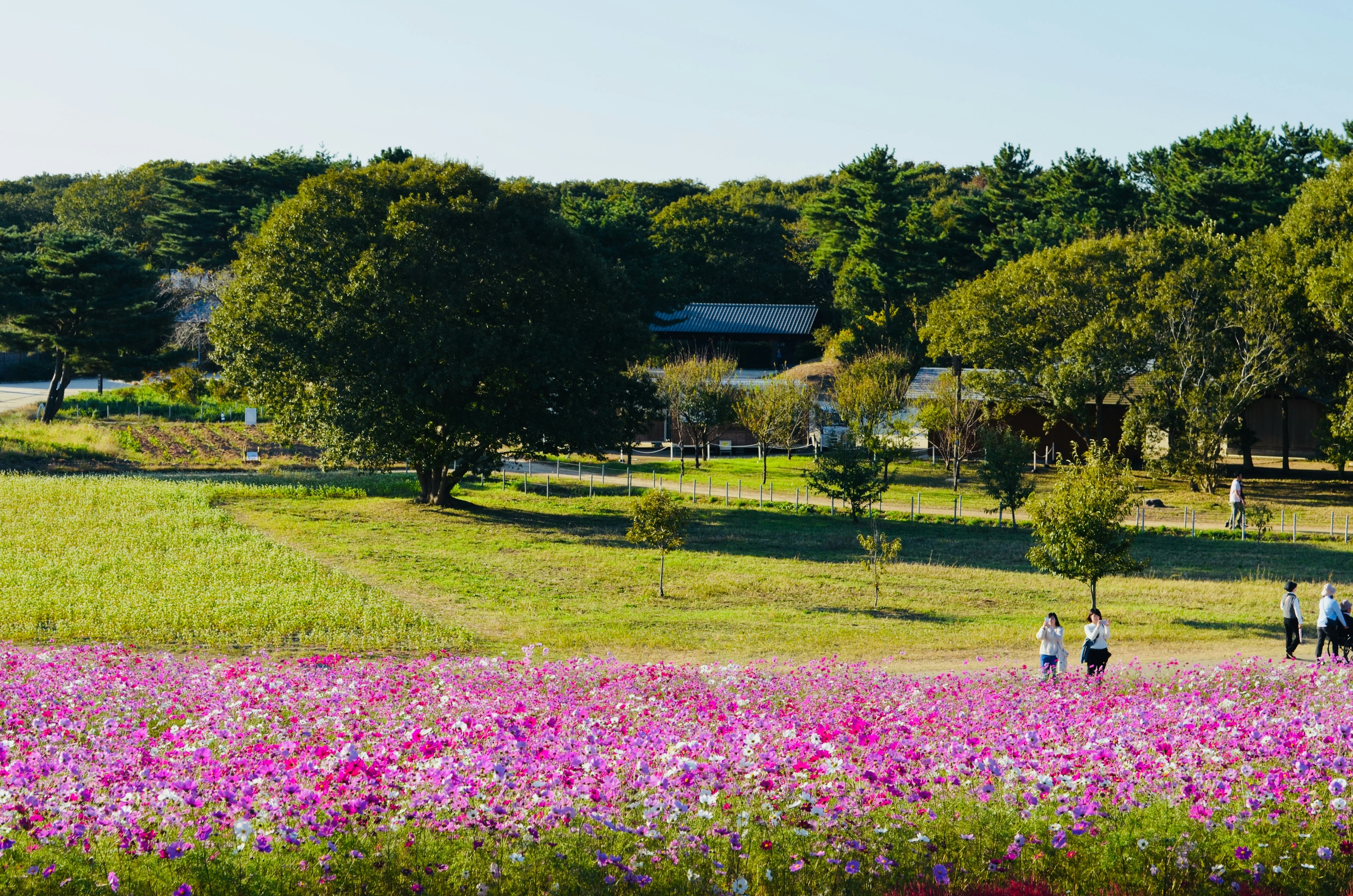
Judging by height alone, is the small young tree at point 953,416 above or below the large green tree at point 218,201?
below

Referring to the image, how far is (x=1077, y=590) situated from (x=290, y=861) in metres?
22.7

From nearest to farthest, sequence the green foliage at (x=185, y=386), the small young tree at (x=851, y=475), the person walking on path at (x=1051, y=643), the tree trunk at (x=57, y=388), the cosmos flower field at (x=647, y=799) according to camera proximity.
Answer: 1. the cosmos flower field at (x=647, y=799)
2. the person walking on path at (x=1051, y=643)
3. the small young tree at (x=851, y=475)
4. the tree trunk at (x=57, y=388)
5. the green foliage at (x=185, y=386)

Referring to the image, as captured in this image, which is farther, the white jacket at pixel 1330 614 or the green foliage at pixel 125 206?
the green foliage at pixel 125 206

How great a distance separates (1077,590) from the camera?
27.1m

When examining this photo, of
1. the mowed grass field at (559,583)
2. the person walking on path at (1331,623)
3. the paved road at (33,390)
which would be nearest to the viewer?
the person walking on path at (1331,623)

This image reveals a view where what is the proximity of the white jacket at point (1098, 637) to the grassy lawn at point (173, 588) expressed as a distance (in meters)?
9.92

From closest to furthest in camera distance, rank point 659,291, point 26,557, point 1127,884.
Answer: point 1127,884, point 26,557, point 659,291

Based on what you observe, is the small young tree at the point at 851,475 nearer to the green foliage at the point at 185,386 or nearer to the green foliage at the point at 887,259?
the green foliage at the point at 887,259

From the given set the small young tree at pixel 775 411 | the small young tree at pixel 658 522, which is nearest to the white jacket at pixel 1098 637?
the small young tree at pixel 658 522

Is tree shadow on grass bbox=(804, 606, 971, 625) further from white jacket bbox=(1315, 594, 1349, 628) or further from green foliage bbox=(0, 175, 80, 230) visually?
green foliage bbox=(0, 175, 80, 230)

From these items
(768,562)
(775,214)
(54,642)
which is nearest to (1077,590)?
(768,562)

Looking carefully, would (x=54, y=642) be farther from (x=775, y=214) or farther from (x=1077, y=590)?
(x=775, y=214)

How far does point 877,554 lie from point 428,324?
49.5 feet

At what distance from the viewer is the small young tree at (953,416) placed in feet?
162
